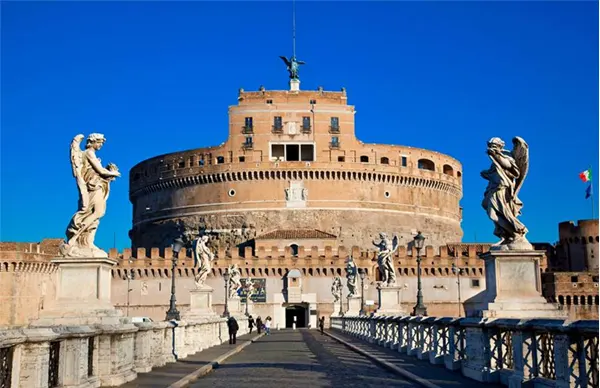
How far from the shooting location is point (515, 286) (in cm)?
1066

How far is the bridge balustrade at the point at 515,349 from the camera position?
714cm

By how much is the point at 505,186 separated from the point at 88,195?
229 inches

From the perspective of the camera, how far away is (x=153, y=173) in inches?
3125

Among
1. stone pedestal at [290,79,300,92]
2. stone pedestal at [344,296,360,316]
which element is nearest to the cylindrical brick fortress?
stone pedestal at [290,79,300,92]

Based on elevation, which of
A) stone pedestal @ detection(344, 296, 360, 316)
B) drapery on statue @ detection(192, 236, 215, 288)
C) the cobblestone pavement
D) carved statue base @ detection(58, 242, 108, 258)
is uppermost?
drapery on statue @ detection(192, 236, 215, 288)

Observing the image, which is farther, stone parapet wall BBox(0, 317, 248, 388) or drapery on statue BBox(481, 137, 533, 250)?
drapery on statue BBox(481, 137, 533, 250)

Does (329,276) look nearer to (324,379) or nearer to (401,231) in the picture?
(401,231)

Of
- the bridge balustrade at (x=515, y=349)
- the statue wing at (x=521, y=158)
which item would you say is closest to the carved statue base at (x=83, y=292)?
the bridge balustrade at (x=515, y=349)

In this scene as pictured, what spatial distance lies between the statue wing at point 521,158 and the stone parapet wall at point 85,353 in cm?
575

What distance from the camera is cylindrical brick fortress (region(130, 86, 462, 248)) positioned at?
72438 mm

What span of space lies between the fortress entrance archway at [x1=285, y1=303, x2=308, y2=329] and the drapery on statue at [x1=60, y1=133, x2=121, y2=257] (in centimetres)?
5287

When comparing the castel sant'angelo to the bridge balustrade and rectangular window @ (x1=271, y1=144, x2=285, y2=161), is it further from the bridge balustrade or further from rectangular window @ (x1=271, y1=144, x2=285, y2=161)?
the bridge balustrade

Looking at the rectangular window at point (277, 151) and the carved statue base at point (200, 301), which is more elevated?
the rectangular window at point (277, 151)

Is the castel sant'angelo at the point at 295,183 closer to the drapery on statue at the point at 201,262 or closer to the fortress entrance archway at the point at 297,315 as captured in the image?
the fortress entrance archway at the point at 297,315
